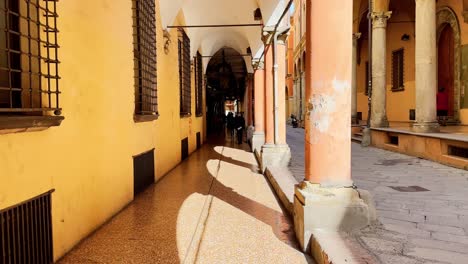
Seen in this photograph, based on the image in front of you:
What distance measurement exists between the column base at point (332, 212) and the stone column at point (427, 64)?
697 centimetres

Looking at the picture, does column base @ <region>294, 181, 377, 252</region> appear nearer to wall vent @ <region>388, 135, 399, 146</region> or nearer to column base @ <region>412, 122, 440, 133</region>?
column base @ <region>412, 122, 440, 133</region>

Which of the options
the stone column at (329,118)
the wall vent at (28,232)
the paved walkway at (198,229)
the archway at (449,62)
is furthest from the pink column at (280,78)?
the archway at (449,62)

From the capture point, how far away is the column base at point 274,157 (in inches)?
331

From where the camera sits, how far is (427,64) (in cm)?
966

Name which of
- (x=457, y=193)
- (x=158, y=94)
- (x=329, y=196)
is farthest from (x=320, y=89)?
(x=158, y=94)

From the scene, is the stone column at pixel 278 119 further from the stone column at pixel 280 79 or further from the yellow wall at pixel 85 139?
the yellow wall at pixel 85 139

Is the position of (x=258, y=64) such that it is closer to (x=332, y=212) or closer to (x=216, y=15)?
(x=216, y=15)

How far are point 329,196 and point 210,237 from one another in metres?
1.29

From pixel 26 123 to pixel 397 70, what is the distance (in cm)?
1744

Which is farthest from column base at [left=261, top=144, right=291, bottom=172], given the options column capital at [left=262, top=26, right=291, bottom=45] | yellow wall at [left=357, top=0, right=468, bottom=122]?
yellow wall at [left=357, top=0, right=468, bottom=122]

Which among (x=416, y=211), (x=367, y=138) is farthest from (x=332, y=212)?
(x=367, y=138)

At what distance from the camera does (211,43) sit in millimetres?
17141

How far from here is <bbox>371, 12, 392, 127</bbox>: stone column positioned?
12.2 meters

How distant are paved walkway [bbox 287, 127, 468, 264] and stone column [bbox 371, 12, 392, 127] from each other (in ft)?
11.8
